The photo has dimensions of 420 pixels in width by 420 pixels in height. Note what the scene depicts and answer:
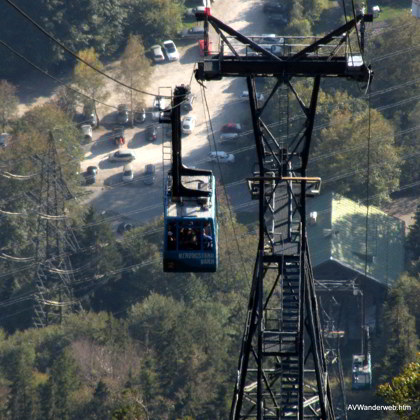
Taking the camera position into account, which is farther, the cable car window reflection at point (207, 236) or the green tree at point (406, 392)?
the cable car window reflection at point (207, 236)

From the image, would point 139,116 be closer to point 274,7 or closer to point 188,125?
point 188,125

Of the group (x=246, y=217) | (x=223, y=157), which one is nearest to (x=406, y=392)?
(x=246, y=217)

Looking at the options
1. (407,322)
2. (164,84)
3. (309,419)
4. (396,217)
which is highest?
(164,84)

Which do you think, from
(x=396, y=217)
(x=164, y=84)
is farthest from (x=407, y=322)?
(x=164, y=84)

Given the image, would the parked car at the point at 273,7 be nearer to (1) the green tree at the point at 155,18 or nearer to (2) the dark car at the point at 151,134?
(1) the green tree at the point at 155,18

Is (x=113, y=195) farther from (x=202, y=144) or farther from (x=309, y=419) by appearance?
(x=309, y=419)

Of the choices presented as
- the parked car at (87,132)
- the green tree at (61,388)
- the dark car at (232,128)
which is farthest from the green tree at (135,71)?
the green tree at (61,388)

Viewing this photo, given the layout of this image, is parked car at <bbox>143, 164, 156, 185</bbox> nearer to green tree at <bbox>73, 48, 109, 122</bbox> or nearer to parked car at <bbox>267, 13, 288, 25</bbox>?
green tree at <bbox>73, 48, 109, 122</bbox>
